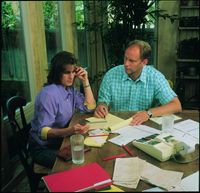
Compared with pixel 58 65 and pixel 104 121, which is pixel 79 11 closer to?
pixel 58 65

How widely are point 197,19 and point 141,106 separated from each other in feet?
7.53

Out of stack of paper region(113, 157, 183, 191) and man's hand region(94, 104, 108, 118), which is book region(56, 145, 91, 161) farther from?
man's hand region(94, 104, 108, 118)

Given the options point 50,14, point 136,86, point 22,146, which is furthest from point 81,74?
point 50,14

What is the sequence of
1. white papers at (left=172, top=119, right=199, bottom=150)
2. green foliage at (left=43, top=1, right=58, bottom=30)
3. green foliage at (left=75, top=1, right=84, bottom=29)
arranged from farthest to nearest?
green foliage at (left=75, top=1, right=84, bottom=29) → green foliage at (left=43, top=1, right=58, bottom=30) → white papers at (left=172, top=119, right=199, bottom=150)

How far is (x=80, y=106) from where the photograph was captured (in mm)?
1974

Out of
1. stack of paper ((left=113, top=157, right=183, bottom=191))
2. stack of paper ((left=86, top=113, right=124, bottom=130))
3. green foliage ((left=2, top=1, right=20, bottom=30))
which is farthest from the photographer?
green foliage ((left=2, top=1, right=20, bottom=30))

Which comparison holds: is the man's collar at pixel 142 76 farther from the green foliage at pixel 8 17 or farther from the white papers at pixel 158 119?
the green foliage at pixel 8 17

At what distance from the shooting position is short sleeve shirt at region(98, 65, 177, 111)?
79.4 inches

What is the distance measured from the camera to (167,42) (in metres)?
4.17

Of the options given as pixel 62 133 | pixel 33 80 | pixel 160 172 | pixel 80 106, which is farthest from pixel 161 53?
pixel 160 172

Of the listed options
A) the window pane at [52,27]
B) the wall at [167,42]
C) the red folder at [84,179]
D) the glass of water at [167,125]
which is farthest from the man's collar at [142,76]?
the wall at [167,42]

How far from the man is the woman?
0.26m

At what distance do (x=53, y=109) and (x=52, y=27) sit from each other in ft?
6.33

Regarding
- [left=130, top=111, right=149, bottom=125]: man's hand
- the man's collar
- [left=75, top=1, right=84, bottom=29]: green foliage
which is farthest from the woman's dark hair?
[left=75, top=1, right=84, bottom=29]: green foliage
